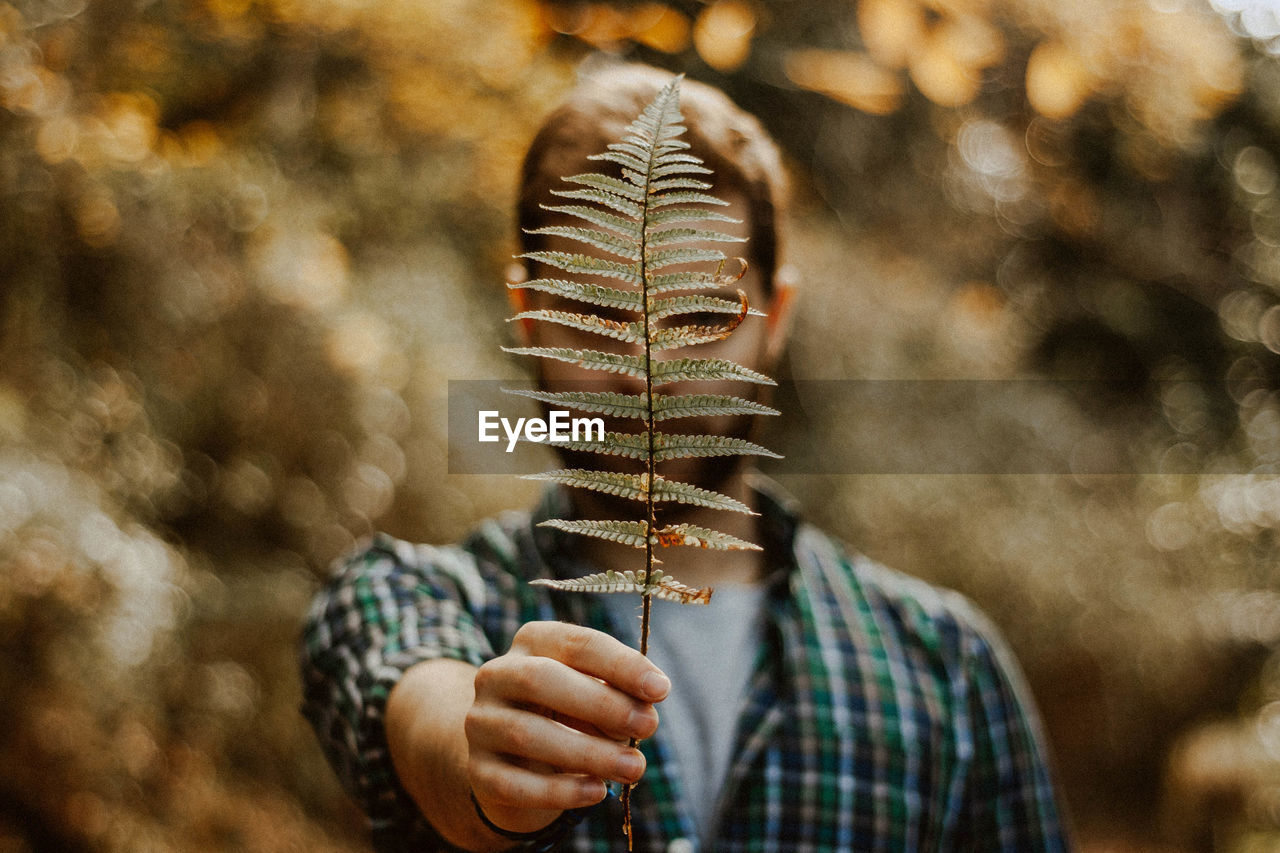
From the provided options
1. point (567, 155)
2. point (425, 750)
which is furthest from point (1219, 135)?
point (425, 750)

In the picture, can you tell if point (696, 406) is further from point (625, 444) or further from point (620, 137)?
point (620, 137)

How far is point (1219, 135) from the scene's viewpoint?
7.37 feet

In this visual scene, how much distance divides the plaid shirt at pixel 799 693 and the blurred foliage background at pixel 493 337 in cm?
92

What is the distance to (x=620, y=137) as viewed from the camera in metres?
0.86

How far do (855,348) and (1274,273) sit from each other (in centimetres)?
138

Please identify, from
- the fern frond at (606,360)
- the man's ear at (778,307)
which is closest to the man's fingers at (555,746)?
the fern frond at (606,360)

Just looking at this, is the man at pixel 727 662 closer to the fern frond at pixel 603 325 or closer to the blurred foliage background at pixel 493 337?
the fern frond at pixel 603 325

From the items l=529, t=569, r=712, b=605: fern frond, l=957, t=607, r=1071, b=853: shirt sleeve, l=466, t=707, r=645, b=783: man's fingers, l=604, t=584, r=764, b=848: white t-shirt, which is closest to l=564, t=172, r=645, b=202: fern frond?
l=529, t=569, r=712, b=605: fern frond

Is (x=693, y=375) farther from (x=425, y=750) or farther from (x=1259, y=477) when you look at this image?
(x=1259, y=477)

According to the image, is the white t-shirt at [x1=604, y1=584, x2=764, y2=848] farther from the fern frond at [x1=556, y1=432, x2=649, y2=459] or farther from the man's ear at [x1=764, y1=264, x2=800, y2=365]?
the fern frond at [x1=556, y1=432, x2=649, y2=459]

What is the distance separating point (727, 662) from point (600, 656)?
1.81 feet

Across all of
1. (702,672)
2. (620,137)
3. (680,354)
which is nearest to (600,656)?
(680,354)

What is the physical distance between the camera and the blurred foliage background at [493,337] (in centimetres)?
153

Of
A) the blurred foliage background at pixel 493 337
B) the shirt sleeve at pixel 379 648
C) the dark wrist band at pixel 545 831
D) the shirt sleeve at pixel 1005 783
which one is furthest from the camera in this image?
the blurred foliage background at pixel 493 337
